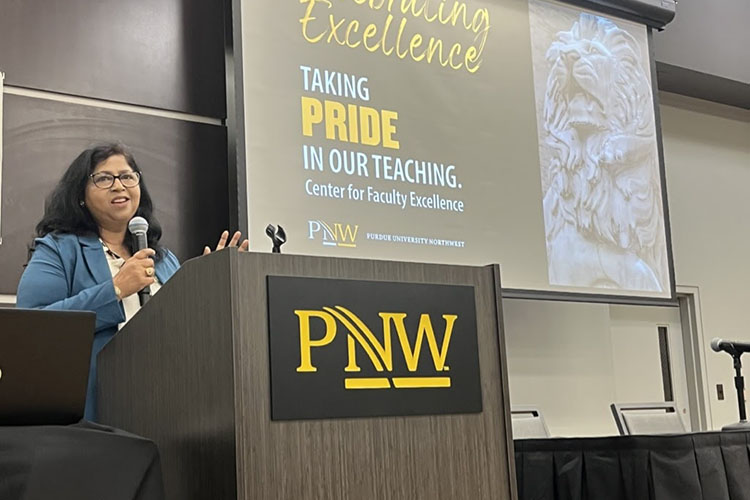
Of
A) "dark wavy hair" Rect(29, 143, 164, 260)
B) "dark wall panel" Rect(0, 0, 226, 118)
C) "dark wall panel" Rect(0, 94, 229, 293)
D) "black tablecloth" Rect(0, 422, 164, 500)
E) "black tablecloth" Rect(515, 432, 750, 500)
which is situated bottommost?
"black tablecloth" Rect(515, 432, 750, 500)

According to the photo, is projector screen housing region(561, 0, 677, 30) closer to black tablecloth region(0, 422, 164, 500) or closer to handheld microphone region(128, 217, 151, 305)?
handheld microphone region(128, 217, 151, 305)

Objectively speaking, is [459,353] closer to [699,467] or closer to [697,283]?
[699,467]

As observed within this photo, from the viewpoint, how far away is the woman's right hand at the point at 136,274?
158 cm

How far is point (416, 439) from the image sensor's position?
3.71ft

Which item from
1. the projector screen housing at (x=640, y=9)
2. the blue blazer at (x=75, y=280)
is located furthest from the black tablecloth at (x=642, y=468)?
the projector screen housing at (x=640, y=9)

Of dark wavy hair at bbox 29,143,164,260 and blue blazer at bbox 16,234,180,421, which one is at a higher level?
dark wavy hair at bbox 29,143,164,260

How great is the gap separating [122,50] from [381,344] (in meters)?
2.26

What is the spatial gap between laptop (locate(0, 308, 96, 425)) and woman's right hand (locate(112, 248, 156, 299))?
1.73ft

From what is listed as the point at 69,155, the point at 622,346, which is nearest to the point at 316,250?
the point at 69,155

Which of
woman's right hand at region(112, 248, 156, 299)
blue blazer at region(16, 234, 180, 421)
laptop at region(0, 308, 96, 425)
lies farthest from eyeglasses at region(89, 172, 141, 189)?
laptop at region(0, 308, 96, 425)

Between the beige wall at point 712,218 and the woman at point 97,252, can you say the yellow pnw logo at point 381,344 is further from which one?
the beige wall at point 712,218

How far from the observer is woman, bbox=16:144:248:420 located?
161cm

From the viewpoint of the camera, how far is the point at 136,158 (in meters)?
3.06

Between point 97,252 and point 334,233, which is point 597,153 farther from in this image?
point 97,252
